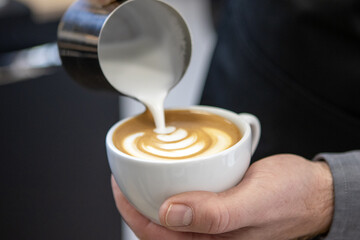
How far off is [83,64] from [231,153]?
0.29m

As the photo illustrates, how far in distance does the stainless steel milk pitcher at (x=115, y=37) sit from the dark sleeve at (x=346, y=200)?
0.31m

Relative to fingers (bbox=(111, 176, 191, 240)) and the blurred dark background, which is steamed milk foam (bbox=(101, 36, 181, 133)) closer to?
fingers (bbox=(111, 176, 191, 240))

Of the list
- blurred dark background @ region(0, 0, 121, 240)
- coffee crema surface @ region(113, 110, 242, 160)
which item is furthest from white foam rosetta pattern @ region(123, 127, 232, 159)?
blurred dark background @ region(0, 0, 121, 240)

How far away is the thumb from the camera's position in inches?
24.2

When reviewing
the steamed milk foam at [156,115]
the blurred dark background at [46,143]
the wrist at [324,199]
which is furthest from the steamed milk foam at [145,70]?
the blurred dark background at [46,143]

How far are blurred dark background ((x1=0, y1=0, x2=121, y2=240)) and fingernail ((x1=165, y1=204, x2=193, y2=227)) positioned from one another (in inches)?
31.3

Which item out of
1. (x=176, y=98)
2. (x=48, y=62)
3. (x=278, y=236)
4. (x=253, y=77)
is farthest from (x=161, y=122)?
(x=176, y=98)

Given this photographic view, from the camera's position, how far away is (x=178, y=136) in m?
0.77

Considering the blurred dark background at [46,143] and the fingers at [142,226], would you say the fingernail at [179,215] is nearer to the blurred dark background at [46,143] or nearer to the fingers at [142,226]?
the fingers at [142,226]

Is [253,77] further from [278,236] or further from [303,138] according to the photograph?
A: [278,236]

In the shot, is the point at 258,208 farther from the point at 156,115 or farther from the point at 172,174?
the point at 156,115

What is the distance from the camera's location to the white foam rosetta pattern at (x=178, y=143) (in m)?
0.70

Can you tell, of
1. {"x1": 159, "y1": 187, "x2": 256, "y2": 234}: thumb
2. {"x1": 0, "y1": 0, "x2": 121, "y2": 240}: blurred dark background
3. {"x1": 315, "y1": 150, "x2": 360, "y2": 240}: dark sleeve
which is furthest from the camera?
{"x1": 0, "y1": 0, "x2": 121, "y2": 240}: blurred dark background

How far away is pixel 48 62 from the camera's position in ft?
4.66
